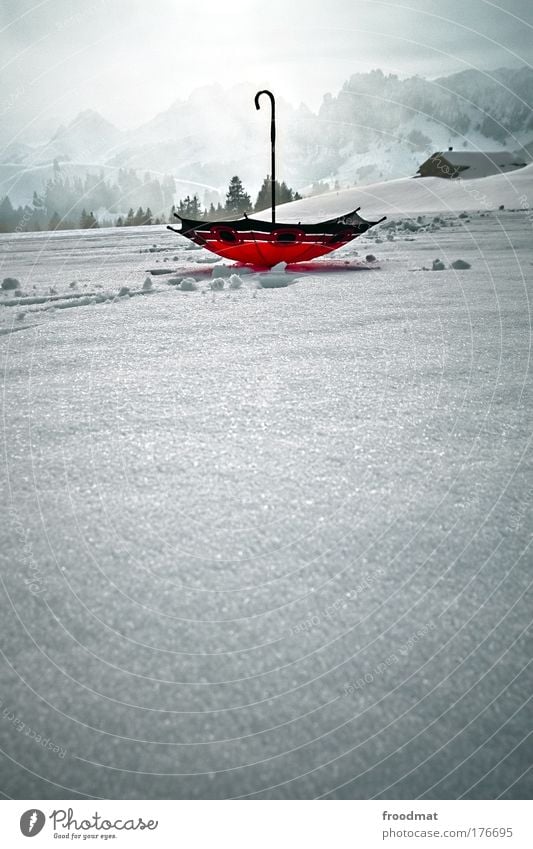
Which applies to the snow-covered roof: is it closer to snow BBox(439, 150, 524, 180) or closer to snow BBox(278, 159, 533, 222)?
snow BBox(439, 150, 524, 180)

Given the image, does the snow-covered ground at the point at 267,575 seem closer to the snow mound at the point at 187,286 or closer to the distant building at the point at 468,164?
the snow mound at the point at 187,286

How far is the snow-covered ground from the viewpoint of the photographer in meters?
1.00

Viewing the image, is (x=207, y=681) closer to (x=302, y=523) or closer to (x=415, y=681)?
(x=415, y=681)

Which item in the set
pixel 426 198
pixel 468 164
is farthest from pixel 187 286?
pixel 468 164

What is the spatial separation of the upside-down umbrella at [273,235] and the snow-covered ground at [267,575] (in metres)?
2.85

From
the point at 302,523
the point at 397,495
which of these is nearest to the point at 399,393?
the point at 397,495

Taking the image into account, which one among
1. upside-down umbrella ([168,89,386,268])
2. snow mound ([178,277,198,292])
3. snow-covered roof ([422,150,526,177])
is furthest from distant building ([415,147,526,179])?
snow mound ([178,277,198,292])

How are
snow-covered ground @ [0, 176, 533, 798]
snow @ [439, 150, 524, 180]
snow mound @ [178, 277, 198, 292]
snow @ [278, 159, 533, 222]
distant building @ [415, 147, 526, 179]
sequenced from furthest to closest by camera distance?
snow @ [439, 150, 524, 180], distant building @ [415, 147, 526, 179], snow @ [278, 159, 533, 222], snow mound @ [178, 277, 198, 292], snow-covered ground @ [0, 176, 533, 798]

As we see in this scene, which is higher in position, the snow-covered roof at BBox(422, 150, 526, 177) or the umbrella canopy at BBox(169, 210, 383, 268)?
the snow-covered roof at BBox(422, 150, 526, 177)

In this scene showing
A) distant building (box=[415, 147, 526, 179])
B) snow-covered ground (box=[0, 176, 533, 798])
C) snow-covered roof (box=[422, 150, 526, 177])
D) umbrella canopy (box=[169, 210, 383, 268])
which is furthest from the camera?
snow-covered roof (box=[422, 150, 526, 177])

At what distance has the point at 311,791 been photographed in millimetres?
982

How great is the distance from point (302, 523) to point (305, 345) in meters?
1.81
